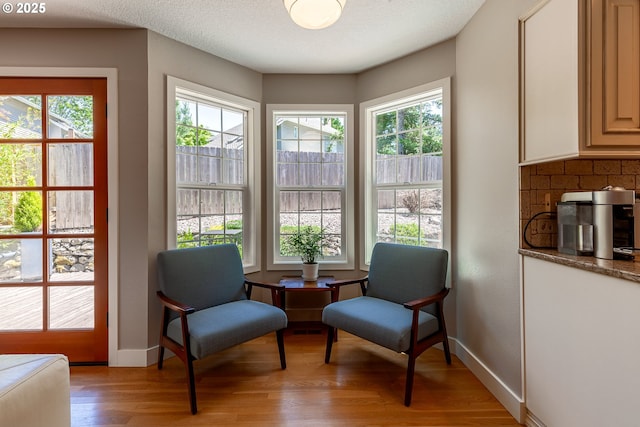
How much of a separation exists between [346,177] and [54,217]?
8.29ft

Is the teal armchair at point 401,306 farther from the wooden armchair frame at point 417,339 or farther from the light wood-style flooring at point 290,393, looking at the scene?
the light wood-style flooring at point 290,393

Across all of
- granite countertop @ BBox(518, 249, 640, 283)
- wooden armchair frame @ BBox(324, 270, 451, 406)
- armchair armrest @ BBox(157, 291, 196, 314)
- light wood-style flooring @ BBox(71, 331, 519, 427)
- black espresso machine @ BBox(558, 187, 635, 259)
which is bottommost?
light wood-style flooring @ BBox(71, 331, 519, 427)

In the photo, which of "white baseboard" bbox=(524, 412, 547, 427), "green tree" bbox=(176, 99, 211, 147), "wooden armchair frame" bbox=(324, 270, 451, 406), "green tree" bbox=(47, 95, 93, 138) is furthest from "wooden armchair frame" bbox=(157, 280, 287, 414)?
"white baseboard" bbox=(524, 412, 547, 427)

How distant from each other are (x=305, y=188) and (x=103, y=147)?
1.78 meters

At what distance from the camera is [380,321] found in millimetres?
2016

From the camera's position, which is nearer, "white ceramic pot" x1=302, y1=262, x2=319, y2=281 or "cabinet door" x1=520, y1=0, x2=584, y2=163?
"cabinet door" x1=520, y1=0, x2=584, y2=163

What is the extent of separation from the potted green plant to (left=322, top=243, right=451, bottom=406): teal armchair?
0.41m

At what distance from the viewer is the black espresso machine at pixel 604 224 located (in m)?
1.41

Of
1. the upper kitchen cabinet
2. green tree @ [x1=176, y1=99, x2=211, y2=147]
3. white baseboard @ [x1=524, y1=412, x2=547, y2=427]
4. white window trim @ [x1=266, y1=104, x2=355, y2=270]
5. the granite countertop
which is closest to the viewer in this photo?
the granite countertop

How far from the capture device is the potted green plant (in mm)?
2883

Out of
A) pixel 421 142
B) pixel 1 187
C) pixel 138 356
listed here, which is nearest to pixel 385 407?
pixel 138 356

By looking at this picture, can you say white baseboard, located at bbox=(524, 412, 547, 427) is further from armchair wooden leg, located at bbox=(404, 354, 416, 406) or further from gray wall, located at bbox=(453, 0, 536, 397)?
armchair wooden leg, located at bbox=(404, 354, 416, 406)

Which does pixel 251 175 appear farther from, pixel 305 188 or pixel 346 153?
pixel 346 153
